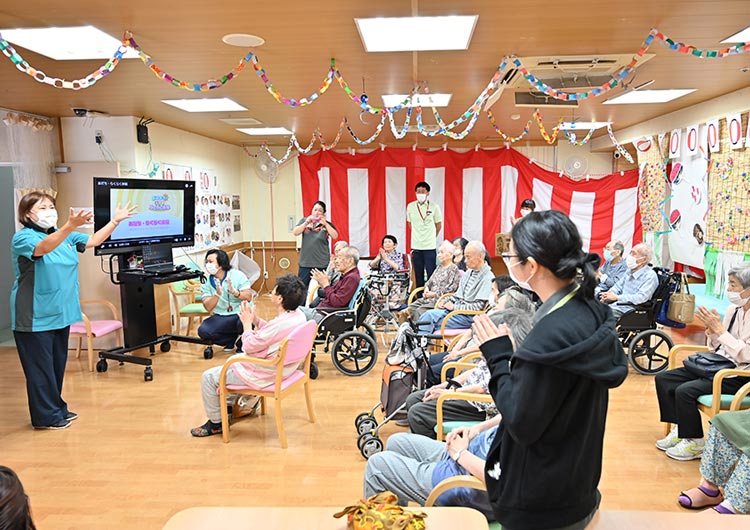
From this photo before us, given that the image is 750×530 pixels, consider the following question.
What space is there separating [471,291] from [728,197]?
2.62m

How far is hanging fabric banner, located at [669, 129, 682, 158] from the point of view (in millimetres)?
6055

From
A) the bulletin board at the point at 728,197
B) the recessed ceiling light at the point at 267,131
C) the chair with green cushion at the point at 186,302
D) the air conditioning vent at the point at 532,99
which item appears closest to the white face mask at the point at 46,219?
the chair with green cushion at the point at 186,302

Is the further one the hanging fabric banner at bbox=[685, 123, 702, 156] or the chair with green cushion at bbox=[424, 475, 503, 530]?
the hanging fabric banner at bbox=[685, 123, 702, 156]

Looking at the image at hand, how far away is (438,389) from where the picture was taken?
288 cm

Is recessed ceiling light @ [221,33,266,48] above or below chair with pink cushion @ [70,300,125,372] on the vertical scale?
above

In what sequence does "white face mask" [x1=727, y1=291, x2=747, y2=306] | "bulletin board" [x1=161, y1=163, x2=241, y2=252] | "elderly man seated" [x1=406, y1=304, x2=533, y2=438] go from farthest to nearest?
"bulletin board" [x1=161, y1=163, x2=241, y2=252], "white face mask" [x1=727, y1=291, x2=747, y2=306], "elderly man seated" [x1=406, y1=304, x2=533, y2=438]

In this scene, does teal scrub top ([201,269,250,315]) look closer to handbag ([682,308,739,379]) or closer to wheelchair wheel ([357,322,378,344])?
wheelchair wheel ([357,322,378,344])

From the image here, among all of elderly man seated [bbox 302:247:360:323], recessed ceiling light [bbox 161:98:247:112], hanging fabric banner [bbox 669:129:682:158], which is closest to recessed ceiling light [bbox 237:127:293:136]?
recessed ceiling light [bbox 161:98:247:112]

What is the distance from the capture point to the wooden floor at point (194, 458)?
109 inches

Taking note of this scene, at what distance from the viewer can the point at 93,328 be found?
5105 millimetres

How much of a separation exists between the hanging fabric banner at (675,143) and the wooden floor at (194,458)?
3.03m

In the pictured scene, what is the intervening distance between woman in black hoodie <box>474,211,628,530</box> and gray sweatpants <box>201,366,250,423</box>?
230cm

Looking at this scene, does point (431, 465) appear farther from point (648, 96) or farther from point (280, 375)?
point (648, 96)

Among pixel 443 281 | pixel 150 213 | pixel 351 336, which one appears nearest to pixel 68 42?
pixel 150 213
